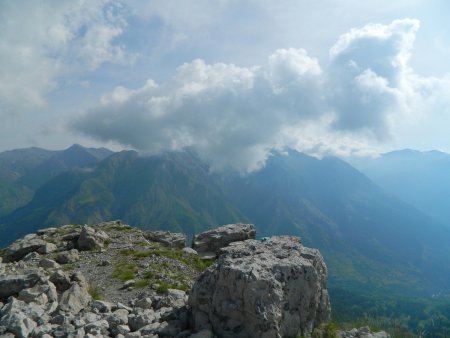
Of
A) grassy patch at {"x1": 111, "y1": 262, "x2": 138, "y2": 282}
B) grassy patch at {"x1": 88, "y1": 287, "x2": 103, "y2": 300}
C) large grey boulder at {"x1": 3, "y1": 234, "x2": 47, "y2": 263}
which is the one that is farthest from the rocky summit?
large grey boulder at {"x1": 3, "y1": 234, "x2": 47, "y2": 263}

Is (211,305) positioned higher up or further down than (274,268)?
further down

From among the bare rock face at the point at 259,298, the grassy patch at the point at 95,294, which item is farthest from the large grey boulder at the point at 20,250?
the bare rock face at the point at 259,298

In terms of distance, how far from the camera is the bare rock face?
17.2 metres

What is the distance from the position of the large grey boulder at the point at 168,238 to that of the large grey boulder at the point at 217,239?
3.68 m

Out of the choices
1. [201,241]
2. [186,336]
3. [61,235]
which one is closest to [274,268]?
[186,336]

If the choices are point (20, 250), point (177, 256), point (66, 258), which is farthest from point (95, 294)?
point (20, 250)

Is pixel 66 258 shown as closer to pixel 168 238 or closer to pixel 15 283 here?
pixel 168 238

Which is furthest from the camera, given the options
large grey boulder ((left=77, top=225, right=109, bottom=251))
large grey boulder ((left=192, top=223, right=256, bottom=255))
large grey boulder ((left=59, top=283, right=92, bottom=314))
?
large grey boulder ((left=192, top=223, right=256, bottom=255))

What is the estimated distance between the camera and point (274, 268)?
1928 centimetres

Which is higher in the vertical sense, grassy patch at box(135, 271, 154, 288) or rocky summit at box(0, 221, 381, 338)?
rocky summit at box(0, 221, 381, 338)

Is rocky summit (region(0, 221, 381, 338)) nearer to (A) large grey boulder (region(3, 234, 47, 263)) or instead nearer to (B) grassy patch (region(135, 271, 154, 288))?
(B) grassy patch (region(135, 271, 154, 288))

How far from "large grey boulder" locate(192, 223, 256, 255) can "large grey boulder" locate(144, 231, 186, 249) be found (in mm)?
3678

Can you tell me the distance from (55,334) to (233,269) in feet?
25.8

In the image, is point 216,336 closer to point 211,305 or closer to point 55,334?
point 211,305
